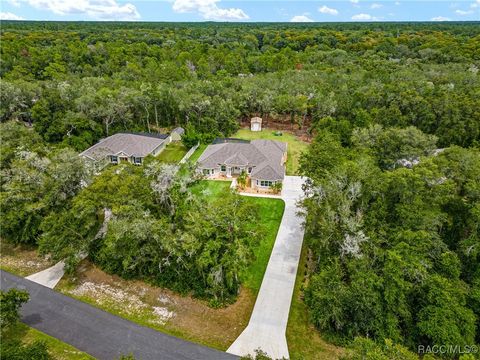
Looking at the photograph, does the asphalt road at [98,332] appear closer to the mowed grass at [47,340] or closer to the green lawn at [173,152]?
the mowed grass at [47,340]

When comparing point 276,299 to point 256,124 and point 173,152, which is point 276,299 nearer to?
point 173,152

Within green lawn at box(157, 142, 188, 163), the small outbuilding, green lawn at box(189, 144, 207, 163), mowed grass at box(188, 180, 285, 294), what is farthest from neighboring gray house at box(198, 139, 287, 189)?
the small outbuilding

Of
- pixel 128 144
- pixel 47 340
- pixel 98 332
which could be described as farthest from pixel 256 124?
pixel 47 340

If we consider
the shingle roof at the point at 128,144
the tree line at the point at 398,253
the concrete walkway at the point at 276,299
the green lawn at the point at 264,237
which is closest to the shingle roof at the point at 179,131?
the shingle roof at the point at 128,144

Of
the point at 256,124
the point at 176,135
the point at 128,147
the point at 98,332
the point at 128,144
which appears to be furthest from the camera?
the point at 256,124

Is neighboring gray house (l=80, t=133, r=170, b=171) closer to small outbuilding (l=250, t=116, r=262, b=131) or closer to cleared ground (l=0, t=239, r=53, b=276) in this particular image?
small outbuilding (l=250, t=116, r=262, b=131)

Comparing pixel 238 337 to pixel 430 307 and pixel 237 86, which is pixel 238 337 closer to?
pixel 430 307
